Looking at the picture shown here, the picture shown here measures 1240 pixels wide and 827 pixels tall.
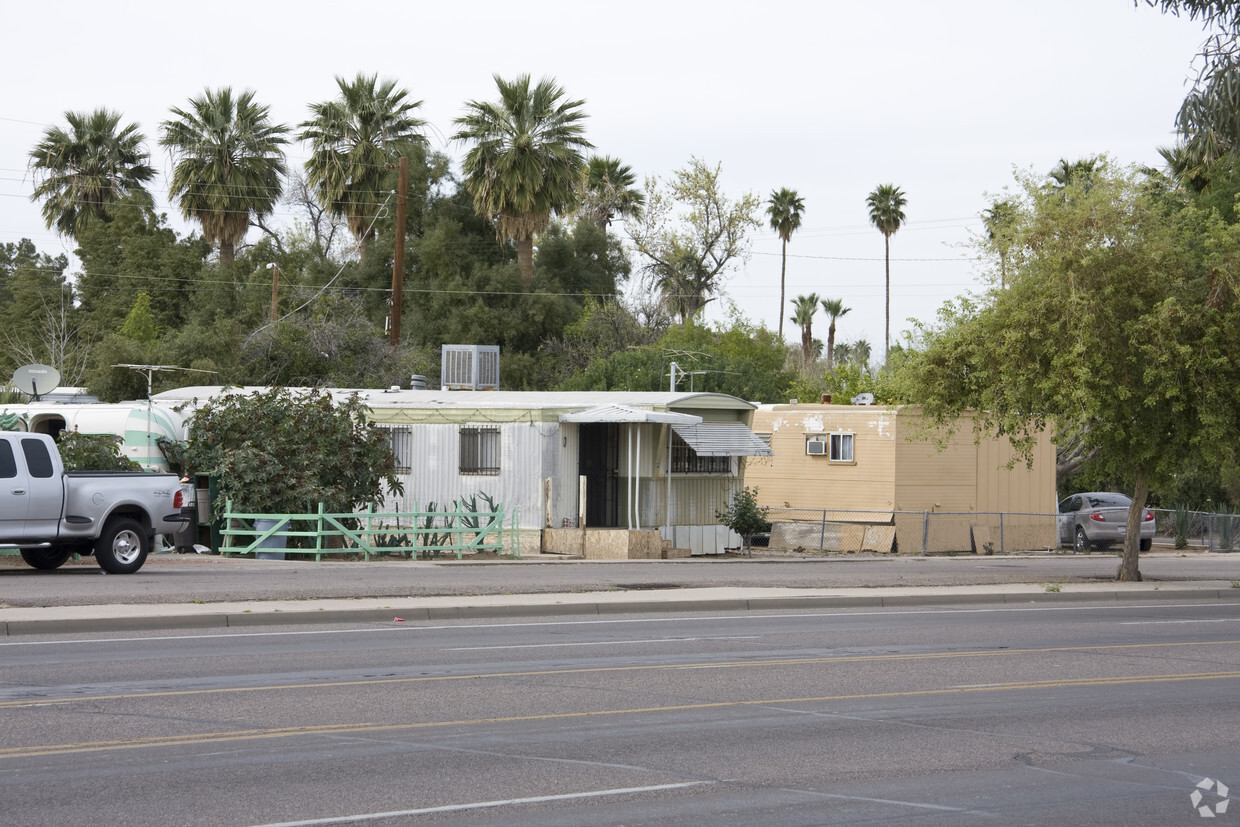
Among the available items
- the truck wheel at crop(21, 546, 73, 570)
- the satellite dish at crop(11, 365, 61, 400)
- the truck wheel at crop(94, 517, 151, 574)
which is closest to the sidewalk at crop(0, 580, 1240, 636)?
the truck wheel at crop(94, 517, 151, 574)

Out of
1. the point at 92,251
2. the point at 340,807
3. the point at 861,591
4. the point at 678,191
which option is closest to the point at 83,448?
the point at 861,591

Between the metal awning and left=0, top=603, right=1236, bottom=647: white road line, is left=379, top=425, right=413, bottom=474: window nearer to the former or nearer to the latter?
the metal awning

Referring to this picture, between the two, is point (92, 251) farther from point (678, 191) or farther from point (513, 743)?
point (513, 743)

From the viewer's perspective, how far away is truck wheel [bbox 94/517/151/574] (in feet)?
68.1

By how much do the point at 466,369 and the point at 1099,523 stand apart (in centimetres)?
1723

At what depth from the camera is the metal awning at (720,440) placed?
97.2 ft

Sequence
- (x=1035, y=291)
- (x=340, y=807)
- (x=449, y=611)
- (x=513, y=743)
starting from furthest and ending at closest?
(x=1035, y=291) → (x=449, y=611) → (x=513, y=743) → (x=340, y=807)

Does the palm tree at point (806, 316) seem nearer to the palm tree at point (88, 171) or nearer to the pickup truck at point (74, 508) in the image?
the palm tree at point (88, 171)

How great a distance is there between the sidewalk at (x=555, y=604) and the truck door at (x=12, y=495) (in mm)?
4191

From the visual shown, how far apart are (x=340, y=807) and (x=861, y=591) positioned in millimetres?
14424

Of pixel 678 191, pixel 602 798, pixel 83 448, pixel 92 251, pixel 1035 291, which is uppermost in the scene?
pixel 678 191

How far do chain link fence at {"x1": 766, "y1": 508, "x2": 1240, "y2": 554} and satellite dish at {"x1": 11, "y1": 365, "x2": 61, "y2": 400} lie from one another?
1703 centimetres

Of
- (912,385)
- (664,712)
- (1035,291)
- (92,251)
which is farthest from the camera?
(92,251)

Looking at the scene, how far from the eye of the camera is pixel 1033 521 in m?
35.4
